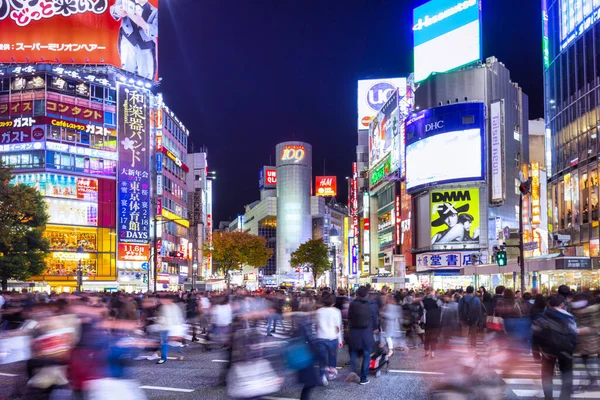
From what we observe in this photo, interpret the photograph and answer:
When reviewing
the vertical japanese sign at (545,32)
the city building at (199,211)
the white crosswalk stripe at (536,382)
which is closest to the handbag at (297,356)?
the white crosswalk stripe at (536,382)

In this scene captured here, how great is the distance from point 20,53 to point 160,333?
63.2m

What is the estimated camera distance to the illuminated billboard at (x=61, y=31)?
72062 mm

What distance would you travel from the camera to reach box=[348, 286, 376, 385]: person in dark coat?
1335cm

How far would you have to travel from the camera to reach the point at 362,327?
43.9 ft

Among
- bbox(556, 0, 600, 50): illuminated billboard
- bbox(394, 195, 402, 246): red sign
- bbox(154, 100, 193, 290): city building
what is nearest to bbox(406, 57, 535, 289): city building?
bbox(556, 0, 600, 50): illuminated billboard

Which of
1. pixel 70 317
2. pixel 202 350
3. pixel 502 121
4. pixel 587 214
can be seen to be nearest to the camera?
pixel 70 317

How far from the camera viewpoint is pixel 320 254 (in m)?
112

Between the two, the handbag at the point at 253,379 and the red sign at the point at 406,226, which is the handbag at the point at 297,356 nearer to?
the handbag at the point at 253,379

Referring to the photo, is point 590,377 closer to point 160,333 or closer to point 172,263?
point 160,333

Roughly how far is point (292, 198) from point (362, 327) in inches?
6105

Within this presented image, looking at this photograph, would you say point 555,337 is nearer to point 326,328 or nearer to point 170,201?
point 326,328

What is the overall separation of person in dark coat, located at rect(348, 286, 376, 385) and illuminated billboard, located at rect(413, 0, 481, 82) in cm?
5607

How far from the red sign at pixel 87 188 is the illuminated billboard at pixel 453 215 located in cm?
3383

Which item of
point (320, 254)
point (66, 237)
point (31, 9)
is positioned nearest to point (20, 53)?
point (31, 9)
